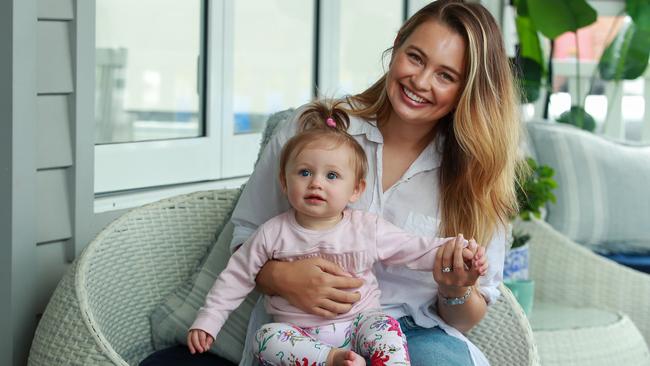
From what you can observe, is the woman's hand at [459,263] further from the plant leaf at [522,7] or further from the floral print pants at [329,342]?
the plant leaf at [522,7]

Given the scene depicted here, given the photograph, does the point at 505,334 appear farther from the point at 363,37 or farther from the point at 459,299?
the point at 363,37

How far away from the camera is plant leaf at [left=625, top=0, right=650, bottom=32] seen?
14.4 ft

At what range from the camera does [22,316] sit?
230cm

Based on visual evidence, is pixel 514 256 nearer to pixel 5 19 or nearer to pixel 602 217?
pixel 602 217

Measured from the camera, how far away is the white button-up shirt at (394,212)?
222 centimetres

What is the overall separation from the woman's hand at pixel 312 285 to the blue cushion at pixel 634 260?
6.60 feet

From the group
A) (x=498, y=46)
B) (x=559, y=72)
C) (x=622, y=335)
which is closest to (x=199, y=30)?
(x=498, y=46)

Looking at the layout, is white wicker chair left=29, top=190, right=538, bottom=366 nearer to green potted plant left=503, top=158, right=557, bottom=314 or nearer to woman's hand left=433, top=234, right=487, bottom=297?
woman's hand left=433, top=234, right=487, bottom=297

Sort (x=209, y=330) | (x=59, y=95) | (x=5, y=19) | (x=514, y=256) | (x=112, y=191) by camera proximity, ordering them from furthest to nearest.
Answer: (x=514, y=256), (x=112, y=191), (x=59, y=95), (x=5, y=19), (x=209, y=330)

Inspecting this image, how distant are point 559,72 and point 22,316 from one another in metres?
3.38

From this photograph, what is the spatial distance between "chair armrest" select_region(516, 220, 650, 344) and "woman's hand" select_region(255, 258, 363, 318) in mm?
1572

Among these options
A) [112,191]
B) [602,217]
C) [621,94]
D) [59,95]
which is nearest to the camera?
[59,95]

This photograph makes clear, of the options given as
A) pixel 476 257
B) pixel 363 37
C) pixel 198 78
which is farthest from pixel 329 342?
pixel 363 37

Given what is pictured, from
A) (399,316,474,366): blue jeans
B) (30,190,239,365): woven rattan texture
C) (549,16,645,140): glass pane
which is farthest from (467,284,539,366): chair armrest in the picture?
(549,16,645,140): glass pane
